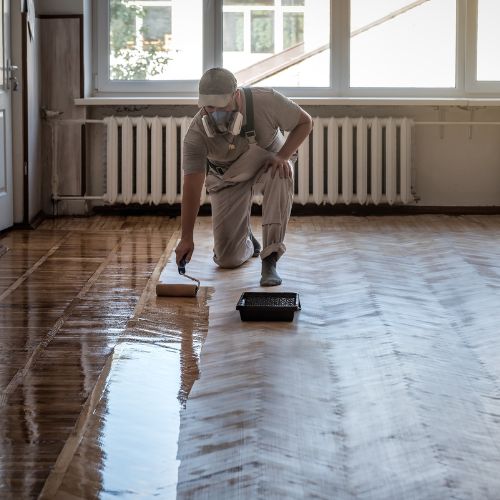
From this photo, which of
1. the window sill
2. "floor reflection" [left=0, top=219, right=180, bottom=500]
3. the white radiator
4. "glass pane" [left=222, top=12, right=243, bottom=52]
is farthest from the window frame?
"floor reflection" [left=0, top=219, right=180, bottom=500]

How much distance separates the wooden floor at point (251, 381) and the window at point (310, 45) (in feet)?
6.29

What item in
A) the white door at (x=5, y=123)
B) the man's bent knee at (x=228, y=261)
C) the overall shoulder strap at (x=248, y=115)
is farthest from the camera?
the white door at (x=5, y=123)

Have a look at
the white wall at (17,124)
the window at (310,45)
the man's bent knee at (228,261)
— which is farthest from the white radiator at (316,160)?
the man's bent knee at (228,261)

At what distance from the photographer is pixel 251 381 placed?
2750 mm

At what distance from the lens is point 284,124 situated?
4359mm

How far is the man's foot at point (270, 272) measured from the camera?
413cm

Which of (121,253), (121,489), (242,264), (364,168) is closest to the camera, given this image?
(121,489)

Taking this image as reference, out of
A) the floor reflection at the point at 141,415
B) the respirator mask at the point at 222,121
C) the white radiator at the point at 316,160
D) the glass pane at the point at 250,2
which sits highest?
the glass pane at the point at 250,2

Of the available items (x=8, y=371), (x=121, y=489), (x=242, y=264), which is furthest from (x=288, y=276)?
(x=121, y=489)

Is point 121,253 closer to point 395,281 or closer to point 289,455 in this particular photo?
point 395,281

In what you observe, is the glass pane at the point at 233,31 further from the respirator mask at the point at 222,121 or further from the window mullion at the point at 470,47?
the respirator mask at the point at 222,121

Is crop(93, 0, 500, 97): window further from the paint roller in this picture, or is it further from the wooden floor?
the paint roller

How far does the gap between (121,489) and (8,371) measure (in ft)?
3.30

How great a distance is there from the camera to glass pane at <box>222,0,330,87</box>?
6422 mm
